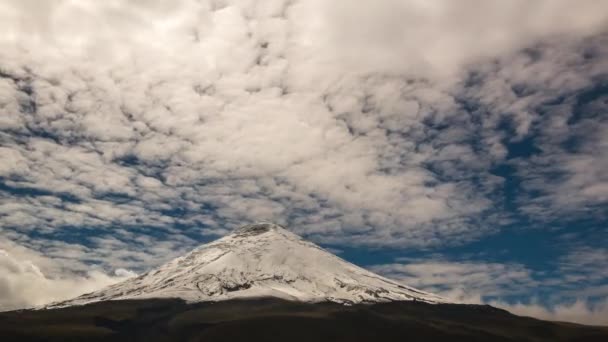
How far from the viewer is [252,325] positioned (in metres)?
198

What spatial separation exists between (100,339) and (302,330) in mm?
78179

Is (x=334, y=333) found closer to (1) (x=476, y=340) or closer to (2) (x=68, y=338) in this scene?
(1) (x=476, y=340)

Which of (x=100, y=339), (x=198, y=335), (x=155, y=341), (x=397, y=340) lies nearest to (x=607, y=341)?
(x=397, y=340)

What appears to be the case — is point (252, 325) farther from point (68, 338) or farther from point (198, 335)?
point (68, 338)

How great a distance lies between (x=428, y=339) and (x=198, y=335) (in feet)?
300

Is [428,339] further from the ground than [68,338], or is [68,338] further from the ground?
[428,339]

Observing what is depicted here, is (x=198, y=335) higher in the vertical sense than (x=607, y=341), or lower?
lower

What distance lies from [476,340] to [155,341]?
129 meters

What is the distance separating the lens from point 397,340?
194 metres

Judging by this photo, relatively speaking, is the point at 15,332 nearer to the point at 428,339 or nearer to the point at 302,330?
the point at 302,330

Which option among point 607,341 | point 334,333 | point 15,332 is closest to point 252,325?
point 334,333

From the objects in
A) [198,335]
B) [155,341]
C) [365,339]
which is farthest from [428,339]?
[155,341]

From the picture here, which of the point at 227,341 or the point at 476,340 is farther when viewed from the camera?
the point at 476,340

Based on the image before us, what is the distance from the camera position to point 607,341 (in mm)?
198750
